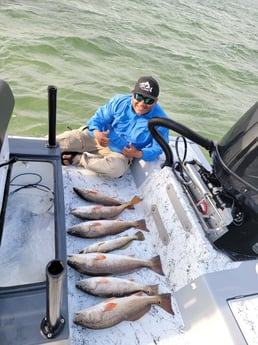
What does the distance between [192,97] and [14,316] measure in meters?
7.78

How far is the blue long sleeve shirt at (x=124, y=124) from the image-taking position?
13.1 feet

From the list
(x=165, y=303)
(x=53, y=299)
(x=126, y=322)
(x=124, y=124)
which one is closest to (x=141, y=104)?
(x=124, y=124)

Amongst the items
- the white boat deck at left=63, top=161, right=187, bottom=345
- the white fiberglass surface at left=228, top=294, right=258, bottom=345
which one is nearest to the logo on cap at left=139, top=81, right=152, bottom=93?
the white boat deck at left=63, top=161, right=187, bottom=345

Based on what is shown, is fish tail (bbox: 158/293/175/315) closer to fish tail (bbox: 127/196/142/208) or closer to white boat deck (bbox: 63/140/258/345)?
white boat deck (bbox: 63/140/258/345)

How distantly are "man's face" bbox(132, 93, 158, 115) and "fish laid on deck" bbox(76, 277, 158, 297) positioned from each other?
1.93m

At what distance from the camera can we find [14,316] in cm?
191

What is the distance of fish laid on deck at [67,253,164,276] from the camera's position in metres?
2.76

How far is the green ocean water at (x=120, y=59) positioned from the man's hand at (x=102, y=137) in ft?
7.96

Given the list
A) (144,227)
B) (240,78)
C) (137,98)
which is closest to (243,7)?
(240,78)

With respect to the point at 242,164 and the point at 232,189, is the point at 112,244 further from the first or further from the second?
the point at 242,164

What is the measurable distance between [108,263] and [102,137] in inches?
66.1

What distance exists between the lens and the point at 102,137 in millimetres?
4047

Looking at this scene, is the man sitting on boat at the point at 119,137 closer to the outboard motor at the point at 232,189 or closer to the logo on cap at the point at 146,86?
the logo on cap at the point at 146,86

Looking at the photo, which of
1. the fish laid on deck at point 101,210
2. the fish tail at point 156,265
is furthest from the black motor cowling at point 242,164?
the fish laid on deck at point 101,210
